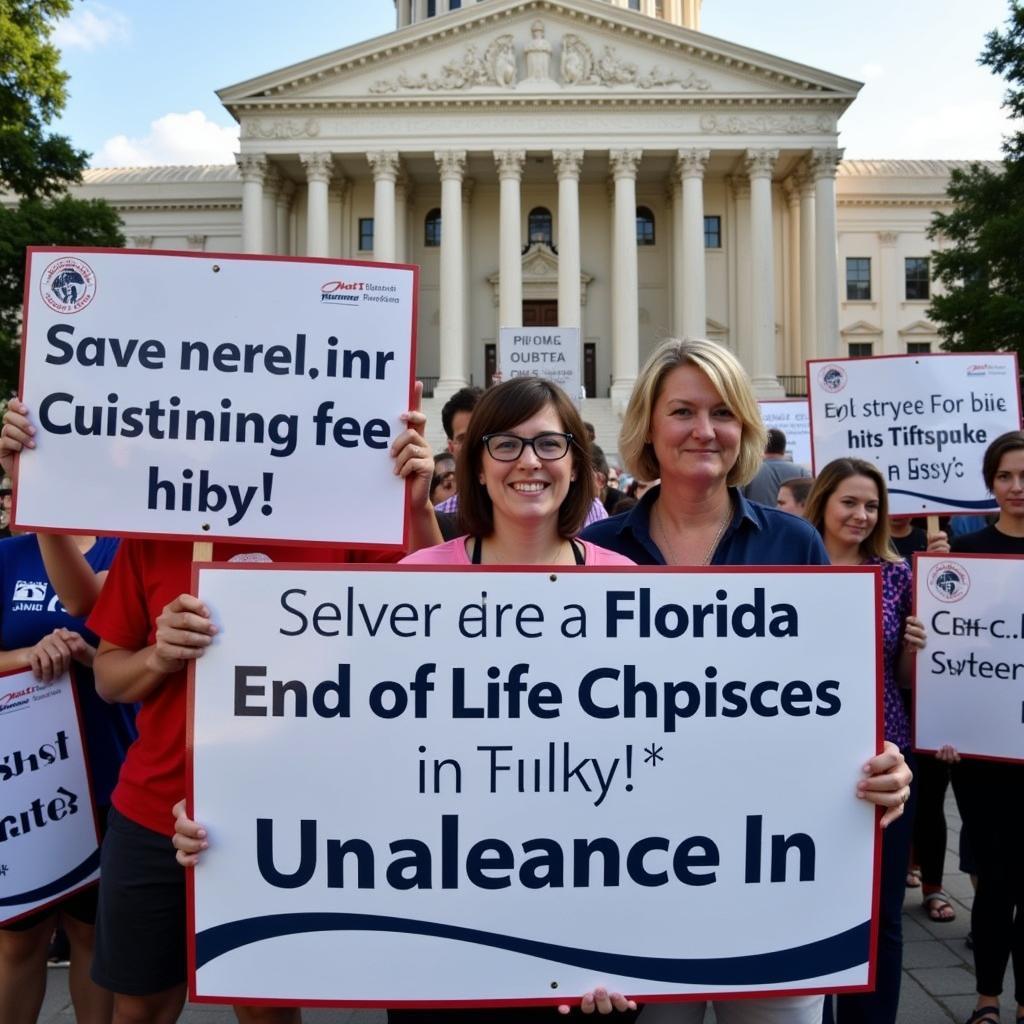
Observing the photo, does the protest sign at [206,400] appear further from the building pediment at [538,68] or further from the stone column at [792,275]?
the stone column at [792,275]

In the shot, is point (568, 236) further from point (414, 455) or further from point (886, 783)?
point (886, 783)

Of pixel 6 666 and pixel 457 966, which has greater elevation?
pixel 6 666

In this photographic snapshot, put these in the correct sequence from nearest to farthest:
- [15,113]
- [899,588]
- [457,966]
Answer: [457,966] → [899,588] → [15,113]

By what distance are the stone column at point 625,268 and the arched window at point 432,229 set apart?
8408mm

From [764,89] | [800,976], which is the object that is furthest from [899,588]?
[764,89]

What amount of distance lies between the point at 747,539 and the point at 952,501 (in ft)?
8.72

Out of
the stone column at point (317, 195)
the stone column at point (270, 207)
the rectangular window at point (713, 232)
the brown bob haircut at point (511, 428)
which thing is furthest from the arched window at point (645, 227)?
the brown bob haircut at point (511, 428)

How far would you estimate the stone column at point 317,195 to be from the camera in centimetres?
3503

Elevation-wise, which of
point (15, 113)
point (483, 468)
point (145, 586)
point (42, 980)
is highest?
point (15, 113)

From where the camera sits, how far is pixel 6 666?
3121 mm

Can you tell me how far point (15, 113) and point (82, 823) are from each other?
93.0 feet

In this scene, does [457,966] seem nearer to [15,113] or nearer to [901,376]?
[901,376]

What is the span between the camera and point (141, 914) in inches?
97.0

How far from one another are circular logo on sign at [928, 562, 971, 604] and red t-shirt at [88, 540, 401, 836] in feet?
8.51
